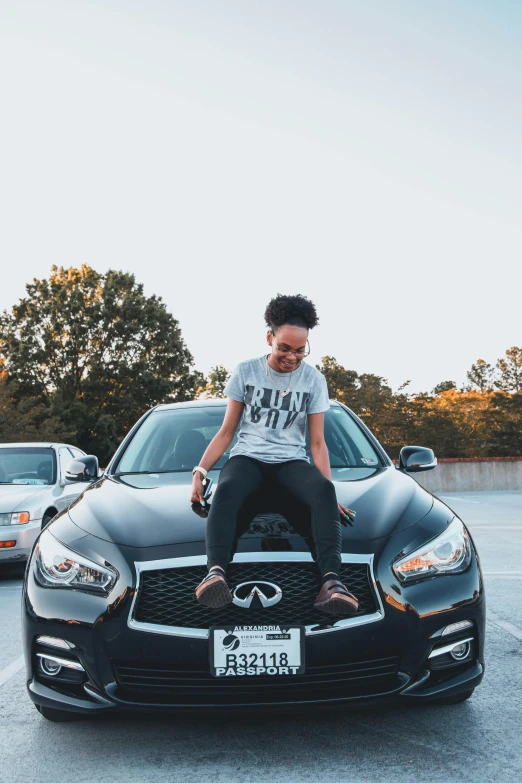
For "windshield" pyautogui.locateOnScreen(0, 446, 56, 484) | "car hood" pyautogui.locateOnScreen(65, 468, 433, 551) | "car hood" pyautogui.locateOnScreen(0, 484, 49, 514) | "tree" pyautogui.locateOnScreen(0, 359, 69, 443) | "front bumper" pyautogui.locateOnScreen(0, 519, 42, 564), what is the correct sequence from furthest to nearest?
"tree" pyautogui.locateOnScreen(0, 359, 69, 443) < "windshield" pyautogui.locateOnScreen(0, 446, 56, 484) < "car hood" pyautogui.locateOnScreen(0, 484, 49, 514) < "front bumper" pyautogui.locateOnScreen(0, 519, 42, 564) < "car hood" pyautogui.locateOnScreen(65, 468, 433, 551)

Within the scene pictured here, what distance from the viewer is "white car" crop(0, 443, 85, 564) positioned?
324 inches

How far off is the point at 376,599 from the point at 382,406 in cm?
5121

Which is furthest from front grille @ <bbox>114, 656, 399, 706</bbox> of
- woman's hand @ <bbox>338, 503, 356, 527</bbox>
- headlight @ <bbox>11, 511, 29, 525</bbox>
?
headlight @ <bbox>11, 511, 29, 525</bbox>

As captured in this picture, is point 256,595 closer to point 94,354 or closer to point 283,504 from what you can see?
point 283,504

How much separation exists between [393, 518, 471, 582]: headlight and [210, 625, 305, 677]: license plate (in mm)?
496

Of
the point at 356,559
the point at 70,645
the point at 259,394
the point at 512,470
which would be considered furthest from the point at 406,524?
the point at 512,470

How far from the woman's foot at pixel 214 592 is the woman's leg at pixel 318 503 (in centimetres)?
38

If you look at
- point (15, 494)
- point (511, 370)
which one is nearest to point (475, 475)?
point (15, 494)

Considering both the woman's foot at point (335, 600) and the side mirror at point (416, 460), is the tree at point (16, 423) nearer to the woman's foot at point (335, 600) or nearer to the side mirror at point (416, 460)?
the side mirror at point (416, 460)

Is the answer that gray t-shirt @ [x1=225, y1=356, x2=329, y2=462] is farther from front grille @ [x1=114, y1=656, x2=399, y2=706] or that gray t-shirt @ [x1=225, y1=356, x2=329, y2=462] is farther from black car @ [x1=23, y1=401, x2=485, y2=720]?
front grille @ [x1=114, y1=656, x2=399, y2=706]

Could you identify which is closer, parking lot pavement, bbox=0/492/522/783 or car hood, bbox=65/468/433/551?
parking lot pavement, bbox=0/492/522/783

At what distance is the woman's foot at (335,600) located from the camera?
9.80 ft

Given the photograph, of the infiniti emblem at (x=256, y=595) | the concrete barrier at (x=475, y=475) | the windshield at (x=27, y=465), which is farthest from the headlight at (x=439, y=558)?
the concrete barrier at (x=475, y=475)

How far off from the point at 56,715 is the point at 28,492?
5.65m
